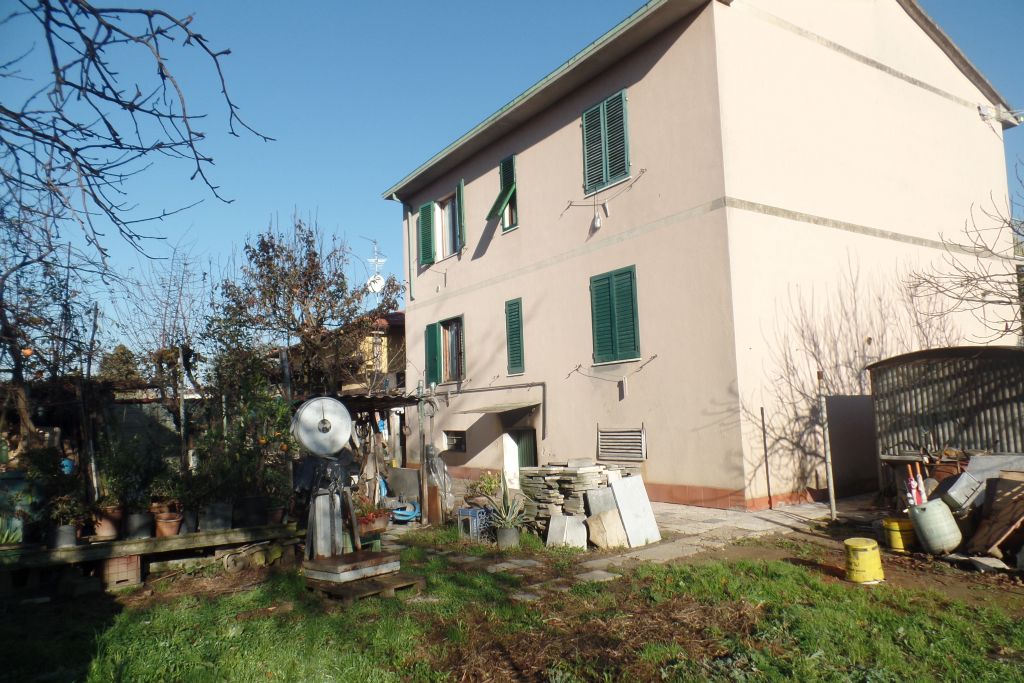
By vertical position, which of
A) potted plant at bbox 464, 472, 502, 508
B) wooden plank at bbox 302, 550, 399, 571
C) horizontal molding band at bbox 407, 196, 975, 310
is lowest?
wooden plank at bbox 302, 550, 399, 571

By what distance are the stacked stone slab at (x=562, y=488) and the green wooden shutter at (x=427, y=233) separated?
9.80 m

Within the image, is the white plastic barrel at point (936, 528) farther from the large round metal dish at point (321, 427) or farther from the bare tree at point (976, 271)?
the bare tree at point (976, 271)

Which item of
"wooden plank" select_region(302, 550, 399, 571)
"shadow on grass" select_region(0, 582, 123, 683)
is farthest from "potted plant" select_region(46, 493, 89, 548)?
"wooden plank" select_region(302, 550, 399, 571)

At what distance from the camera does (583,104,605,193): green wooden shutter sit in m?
13.5

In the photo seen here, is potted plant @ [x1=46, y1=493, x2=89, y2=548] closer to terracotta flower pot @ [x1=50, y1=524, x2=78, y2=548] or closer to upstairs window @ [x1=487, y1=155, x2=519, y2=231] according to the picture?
terracotta flower pot @ [x1=50, y1=524, x2=78, y2=548]

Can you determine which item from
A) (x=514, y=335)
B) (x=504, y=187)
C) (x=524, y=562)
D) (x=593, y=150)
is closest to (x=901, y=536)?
(x=524, y=562)

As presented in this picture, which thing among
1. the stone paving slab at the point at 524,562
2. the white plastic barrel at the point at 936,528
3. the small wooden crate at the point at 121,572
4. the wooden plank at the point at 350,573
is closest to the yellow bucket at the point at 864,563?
the white plastic barrel at the point at 936,528

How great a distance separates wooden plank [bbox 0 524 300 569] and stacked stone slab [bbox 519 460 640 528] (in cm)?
300

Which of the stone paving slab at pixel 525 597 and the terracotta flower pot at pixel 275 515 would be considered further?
the terracotta flower pot at pixel 275 515

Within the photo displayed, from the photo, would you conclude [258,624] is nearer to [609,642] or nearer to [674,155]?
[609,642]

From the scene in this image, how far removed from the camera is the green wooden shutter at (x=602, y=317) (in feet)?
43.2

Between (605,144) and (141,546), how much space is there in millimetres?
9722

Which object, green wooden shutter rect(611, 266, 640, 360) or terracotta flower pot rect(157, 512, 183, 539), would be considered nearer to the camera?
terracotta flower pot rect(157, 512, 183, 539)

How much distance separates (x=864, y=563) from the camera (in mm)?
6516
